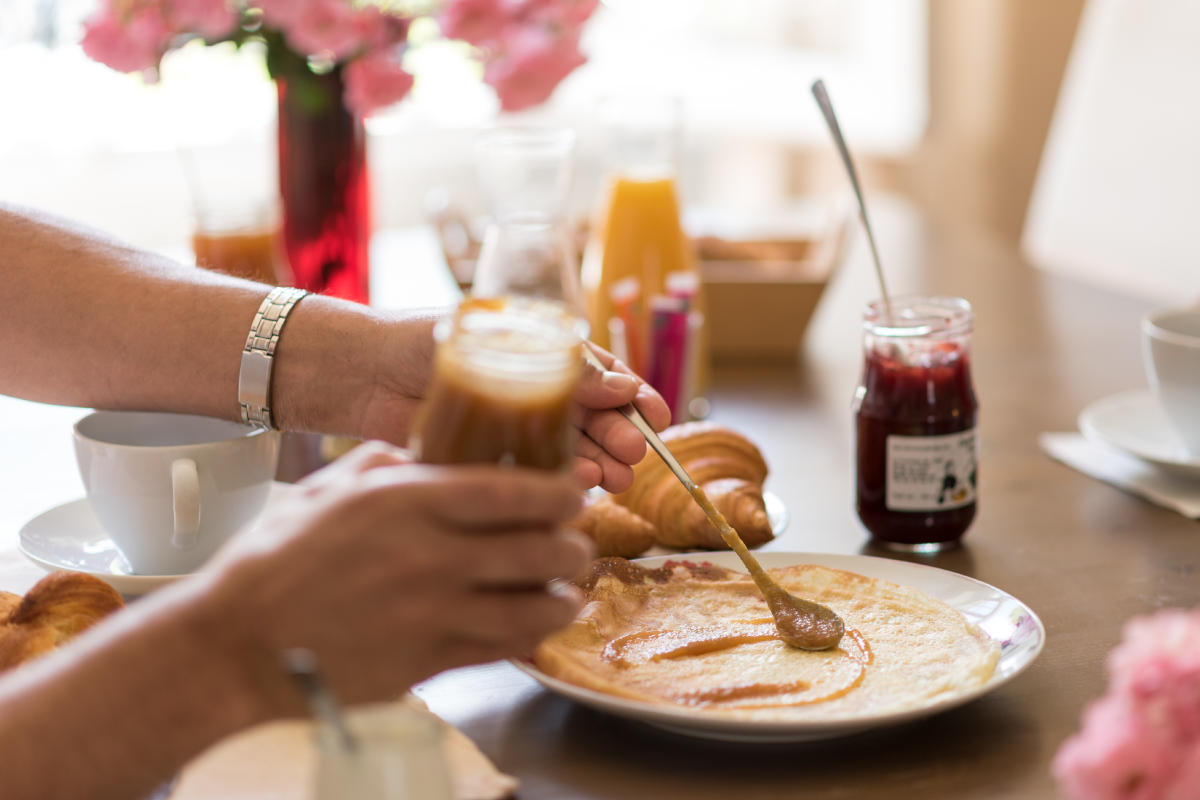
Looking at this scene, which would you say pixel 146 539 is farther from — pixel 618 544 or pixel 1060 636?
pixel 1060 636

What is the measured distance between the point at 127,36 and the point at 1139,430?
115cm

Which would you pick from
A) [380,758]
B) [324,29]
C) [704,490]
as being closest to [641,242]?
[324,29]

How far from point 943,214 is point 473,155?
1.65 m

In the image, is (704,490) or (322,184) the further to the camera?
(322,184)

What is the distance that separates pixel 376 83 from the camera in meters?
1.51

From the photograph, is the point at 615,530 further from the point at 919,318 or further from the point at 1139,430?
the point at 1139,430

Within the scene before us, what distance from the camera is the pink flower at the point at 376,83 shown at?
1.51m

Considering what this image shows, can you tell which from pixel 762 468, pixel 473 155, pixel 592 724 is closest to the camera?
pixel 592 724

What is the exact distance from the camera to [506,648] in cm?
61

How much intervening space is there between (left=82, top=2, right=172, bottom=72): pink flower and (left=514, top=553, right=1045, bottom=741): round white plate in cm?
87

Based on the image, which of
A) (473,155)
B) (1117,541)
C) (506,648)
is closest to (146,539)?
(506,648)

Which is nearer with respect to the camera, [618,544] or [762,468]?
[618,544]

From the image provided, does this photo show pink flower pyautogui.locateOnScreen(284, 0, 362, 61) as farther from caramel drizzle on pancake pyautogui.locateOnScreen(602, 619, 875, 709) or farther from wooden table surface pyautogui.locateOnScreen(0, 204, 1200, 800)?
caramel drizzle on pancake pyautogui.locateOnScreen(602, 619, 875, 709)

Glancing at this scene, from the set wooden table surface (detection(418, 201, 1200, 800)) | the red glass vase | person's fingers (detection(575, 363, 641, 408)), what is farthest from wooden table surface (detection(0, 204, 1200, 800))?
the red glass vase
